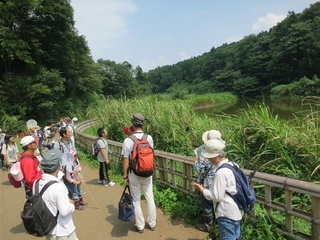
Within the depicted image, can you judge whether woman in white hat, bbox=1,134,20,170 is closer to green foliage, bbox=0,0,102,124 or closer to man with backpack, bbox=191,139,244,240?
man with backpack, bbox=191,139,244,240

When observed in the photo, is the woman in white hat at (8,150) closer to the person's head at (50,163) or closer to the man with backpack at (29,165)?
the man with backpack at (29,165)

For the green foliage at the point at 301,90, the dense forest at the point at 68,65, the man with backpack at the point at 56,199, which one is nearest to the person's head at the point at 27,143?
the man with backpack at the point at 56,199

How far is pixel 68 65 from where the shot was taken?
23422 millimetres

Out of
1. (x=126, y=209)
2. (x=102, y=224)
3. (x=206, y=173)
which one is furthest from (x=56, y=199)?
(x=102, y=224)

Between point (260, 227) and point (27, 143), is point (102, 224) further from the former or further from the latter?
point (260, 227)

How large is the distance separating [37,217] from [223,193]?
177 centimetres

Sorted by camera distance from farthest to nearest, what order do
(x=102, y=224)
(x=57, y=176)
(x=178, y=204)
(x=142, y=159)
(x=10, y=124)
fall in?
(x=10, y=124) → (x=178, y=204) → (x=102, y=224) → (x=142, y=159) → (x=57, y=176)

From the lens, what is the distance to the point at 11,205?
496cm

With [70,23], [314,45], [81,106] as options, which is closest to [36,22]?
[70,23]

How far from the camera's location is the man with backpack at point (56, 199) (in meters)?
2.27

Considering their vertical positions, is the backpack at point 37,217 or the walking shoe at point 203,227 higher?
the backpack at point 37,217

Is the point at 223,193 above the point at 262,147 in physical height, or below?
above

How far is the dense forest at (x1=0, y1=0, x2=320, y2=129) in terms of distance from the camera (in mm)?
17422

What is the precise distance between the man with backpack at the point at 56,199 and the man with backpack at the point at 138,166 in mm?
1071
